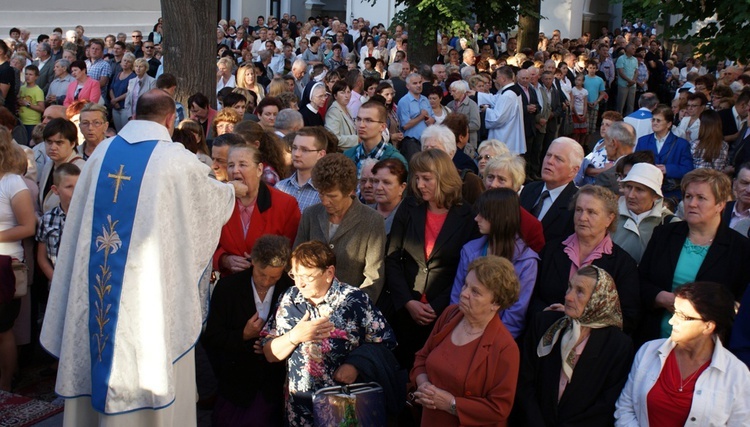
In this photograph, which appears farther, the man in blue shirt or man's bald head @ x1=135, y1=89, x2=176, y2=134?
the man in blue shirt

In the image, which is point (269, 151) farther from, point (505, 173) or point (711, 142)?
point (711, 142)

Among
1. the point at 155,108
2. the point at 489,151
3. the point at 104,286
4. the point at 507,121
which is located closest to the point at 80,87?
the point at 507,121

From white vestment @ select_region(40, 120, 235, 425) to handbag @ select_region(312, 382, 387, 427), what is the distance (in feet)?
2.50

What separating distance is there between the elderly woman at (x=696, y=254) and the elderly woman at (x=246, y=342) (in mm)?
2169

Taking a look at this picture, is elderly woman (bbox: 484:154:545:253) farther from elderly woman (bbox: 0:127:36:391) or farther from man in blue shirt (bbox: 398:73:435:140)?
man in blue shirt (bbox: 398:73:435:140)

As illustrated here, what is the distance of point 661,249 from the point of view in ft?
17.1

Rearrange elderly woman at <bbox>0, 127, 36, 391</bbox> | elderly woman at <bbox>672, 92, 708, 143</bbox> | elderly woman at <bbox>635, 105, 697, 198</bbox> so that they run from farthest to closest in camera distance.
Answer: elderly woman at <bbox>672, 92, 708, 143</bbox>, elderly woman at <bbox>635, 105, 697, 198</bbox>, elderly woman at <bbox>0, 127, 36, 391</bbox>

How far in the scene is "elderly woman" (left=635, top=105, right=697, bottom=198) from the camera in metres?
8.48

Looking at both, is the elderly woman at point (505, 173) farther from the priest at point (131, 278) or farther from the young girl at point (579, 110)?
the young girl at point (579, 110)

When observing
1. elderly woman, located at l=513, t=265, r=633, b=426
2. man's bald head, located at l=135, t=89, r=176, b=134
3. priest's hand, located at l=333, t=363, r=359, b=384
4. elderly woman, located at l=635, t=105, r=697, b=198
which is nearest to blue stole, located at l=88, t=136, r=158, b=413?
man's bald head, located at l=135, t=89, r=176, b=134

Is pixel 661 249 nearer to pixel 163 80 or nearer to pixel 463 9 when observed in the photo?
pixel 163 80

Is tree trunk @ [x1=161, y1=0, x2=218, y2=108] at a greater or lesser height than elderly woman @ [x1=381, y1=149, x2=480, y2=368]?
greater

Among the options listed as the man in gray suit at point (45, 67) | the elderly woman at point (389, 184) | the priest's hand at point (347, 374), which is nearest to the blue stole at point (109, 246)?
the priest's hand at point (347, 374)

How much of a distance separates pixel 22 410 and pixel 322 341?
181cm
